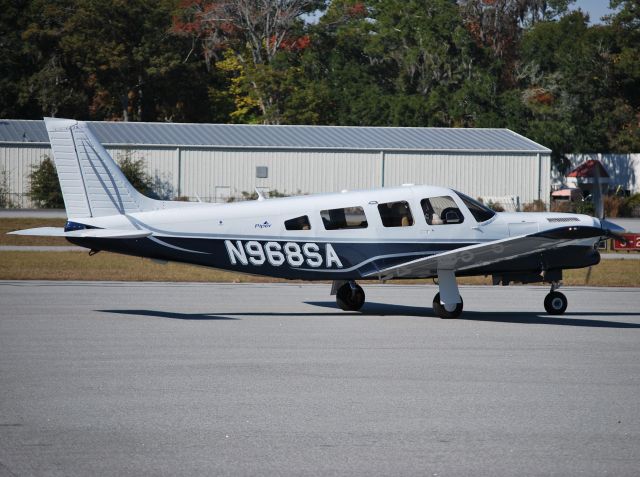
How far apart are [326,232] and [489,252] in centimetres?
264

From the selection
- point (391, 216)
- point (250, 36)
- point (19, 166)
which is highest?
point (250, 36)

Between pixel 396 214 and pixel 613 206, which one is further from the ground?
pixel 613 206

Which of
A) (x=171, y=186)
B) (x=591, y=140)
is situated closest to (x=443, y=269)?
(x=171, y=186)

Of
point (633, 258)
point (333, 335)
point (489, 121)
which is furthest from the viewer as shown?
point (489, 121)

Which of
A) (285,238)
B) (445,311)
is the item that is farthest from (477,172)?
(285,238)

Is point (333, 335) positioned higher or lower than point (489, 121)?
lower

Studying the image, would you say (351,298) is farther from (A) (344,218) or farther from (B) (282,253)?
(B) (282,253)

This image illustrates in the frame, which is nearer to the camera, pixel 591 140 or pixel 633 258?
pixel 633 258

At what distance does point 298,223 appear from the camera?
1648cm

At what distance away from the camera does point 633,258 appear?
32.3 meters

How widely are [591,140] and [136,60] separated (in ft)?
102

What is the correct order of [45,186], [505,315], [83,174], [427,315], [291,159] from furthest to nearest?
1. [291,159]
2. [45,186]
3. [505,315]
4. [427,315]
5. [83,174]

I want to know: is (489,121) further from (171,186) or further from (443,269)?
(443,269)

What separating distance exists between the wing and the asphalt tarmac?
33.2 inches
